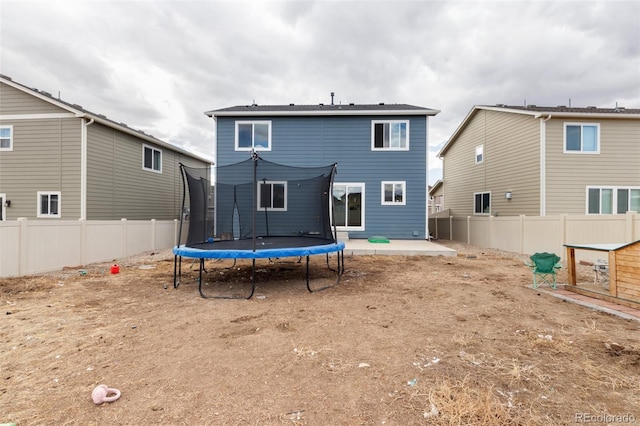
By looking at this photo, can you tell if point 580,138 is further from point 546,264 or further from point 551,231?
point 546,264

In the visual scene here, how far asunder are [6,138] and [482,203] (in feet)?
65.4

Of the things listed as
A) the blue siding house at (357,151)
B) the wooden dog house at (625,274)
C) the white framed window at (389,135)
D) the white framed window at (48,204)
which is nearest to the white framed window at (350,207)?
the blue siding house at (357,151)

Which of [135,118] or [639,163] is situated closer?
[639,163]

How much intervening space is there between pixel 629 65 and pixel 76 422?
2425 centimetres

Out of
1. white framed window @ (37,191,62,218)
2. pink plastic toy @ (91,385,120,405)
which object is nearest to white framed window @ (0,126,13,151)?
white framed window @ (37,191,62,218)

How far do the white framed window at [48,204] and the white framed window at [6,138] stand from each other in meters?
2.13

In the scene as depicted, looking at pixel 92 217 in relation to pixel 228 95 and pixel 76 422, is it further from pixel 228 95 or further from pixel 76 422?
pixel 76 422

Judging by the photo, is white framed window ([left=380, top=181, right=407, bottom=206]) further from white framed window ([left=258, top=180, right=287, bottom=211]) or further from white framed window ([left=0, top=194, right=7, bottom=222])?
white framed window ([left=0, top=194, right=7, bottom=222])

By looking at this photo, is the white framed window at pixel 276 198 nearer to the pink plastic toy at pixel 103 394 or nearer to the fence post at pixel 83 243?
the fence post at pixel 83 243

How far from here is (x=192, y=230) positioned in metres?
5.90

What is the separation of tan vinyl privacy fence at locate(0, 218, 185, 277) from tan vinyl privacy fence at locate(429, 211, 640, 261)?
494 inches

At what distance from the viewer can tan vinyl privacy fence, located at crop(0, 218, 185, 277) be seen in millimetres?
5945

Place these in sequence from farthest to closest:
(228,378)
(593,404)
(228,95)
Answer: (228,95) → (228,378) → (593,404)

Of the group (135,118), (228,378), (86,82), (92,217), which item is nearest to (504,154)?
(228,378)
